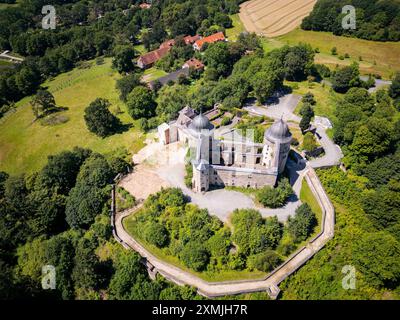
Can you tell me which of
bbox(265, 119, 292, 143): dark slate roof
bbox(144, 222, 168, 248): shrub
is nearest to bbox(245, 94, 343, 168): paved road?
Answer: bbox(265, 119, 292, 143): dark slate roof

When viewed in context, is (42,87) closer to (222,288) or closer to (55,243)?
(55,243)

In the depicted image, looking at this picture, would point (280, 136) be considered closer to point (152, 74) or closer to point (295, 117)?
point (295, 117)

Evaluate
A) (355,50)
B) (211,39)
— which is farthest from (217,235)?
(355,50)

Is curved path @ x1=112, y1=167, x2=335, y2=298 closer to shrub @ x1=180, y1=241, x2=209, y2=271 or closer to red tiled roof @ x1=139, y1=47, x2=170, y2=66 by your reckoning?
shrub @ x1=180, y1=241, x2=209, y2=271

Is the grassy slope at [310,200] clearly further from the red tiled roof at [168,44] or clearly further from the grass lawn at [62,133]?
the red tiled roof at [168,44]

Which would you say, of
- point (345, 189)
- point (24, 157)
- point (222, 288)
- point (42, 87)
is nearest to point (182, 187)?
point (222, 288)
